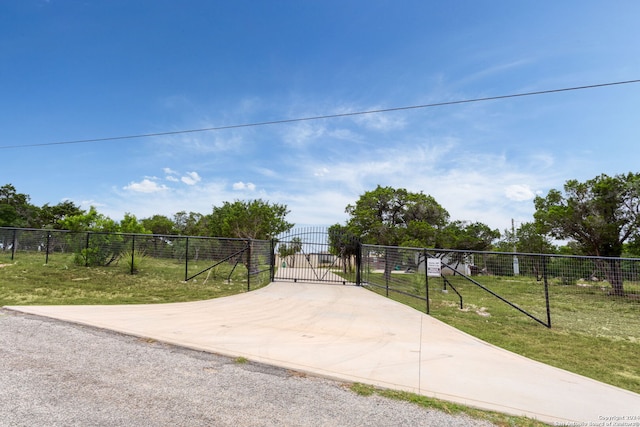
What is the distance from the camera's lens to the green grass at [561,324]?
15.5 feet

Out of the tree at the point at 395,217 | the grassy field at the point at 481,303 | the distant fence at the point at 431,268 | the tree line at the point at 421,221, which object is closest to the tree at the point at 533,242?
the tree line at the point at 421,221

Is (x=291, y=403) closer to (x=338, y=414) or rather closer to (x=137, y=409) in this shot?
(x=338, y=414)

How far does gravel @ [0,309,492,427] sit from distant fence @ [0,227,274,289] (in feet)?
27.4

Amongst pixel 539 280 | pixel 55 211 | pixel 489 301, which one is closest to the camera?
pixel 539 280

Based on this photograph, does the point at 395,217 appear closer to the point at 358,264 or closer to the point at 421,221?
the point at 421,221

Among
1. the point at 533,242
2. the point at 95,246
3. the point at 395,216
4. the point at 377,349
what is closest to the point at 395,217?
the point at 395,216

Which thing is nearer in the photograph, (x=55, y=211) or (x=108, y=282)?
(x=108, y=282)

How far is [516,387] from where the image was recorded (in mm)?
3633

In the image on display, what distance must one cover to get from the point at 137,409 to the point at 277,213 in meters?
24.4

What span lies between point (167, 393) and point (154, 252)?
12.4 metres

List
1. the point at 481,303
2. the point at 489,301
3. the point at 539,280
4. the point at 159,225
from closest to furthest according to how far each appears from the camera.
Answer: the point at 539,280, the point at 481,303, the point at 489,301, the point at 159,225

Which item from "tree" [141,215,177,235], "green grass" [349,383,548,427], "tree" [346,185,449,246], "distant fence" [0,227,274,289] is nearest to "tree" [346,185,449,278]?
"tree" [346,185,449,246]

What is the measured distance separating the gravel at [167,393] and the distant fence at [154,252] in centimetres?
836

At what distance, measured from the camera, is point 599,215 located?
15945mm
